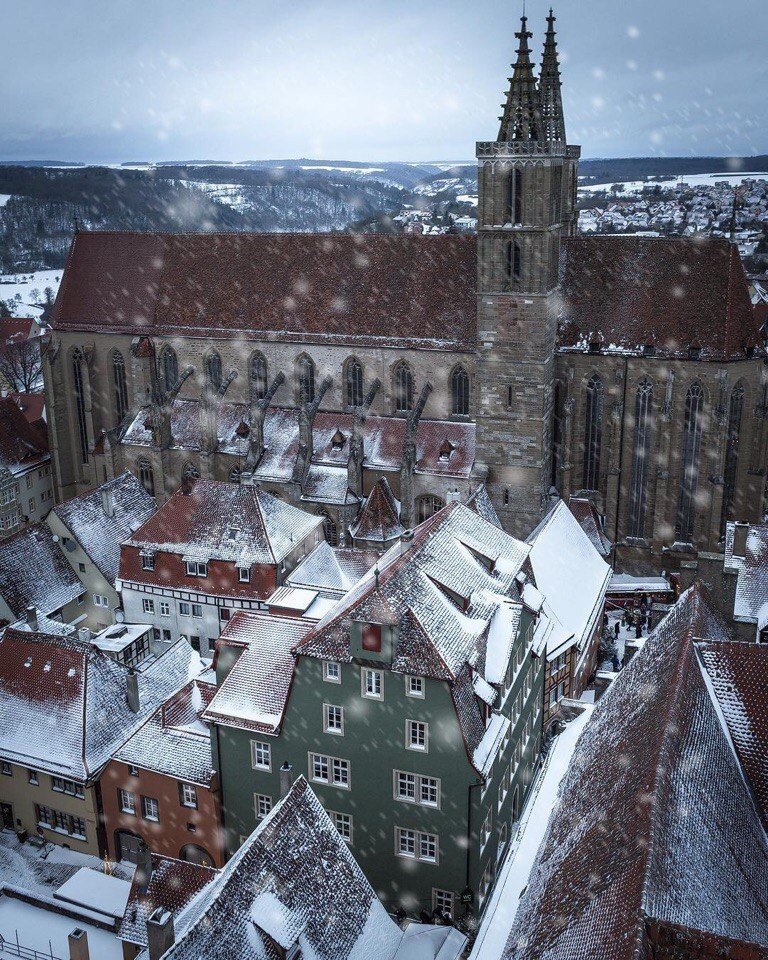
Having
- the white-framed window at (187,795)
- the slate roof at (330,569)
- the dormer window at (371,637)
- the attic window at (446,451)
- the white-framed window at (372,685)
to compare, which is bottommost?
the white-framed window at (187,795)

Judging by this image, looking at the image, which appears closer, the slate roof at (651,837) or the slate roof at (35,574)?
the slate roof at (651,837)

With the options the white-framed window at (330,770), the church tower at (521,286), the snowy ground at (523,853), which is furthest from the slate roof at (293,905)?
the church tower at (521,286)

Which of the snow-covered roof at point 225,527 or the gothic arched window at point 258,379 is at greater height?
the gothic arched window at point 258,379

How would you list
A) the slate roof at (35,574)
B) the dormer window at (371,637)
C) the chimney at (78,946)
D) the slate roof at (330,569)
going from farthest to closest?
the slate roof at (35,574)
the slate roof at (330,569)
the dormer window at (371,637)
the chimney at (78,946)

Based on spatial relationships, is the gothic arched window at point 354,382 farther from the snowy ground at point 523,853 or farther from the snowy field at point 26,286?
the snowy field at point 26,286

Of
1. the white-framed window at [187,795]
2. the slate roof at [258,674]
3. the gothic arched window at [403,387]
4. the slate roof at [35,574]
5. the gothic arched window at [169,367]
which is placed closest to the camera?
the slate roof at [258,674]

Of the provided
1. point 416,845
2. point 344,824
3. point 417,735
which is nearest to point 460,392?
point 417,735

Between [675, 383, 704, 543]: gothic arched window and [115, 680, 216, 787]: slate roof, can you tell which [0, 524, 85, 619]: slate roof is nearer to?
[115, 680, 216, 787]: slate roof
